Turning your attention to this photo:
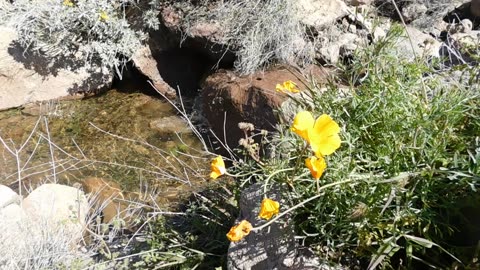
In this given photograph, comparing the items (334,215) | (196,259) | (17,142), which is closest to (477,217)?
(334,215)

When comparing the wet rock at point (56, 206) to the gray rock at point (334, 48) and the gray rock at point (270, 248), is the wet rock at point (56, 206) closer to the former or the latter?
the gray rock at point (270, 248)

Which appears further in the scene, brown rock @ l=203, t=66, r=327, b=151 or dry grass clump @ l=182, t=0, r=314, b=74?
dry grass clump @ l=182, t=0, r=314, b=74

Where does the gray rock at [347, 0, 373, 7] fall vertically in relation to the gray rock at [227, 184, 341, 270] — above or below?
above

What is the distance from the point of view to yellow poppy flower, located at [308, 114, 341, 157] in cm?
133

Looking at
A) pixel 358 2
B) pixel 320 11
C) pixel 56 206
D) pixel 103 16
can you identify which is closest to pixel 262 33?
pixel 320 11

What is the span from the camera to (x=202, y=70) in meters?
4.63

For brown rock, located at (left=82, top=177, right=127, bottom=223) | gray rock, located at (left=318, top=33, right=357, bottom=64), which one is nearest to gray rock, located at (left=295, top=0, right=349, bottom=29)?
gray rock, located at (left=318, top=33, right=357, bottom=64)

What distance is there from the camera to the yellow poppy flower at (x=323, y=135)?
1325mm

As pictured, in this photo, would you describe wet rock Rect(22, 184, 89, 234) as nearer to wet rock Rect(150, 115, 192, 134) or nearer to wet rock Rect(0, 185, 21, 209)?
wet rock Rect(0, 185, 21, 209)

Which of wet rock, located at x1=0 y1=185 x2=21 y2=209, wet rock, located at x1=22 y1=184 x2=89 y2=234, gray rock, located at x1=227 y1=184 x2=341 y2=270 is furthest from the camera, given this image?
wet rock, located at x1=0 y1=185 x2=21 y2=209

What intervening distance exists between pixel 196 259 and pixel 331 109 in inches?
31.6

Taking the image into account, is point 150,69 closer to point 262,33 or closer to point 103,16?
point 103,16

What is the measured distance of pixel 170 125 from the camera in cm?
398

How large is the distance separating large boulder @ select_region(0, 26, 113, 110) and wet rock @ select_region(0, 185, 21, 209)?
167cm
